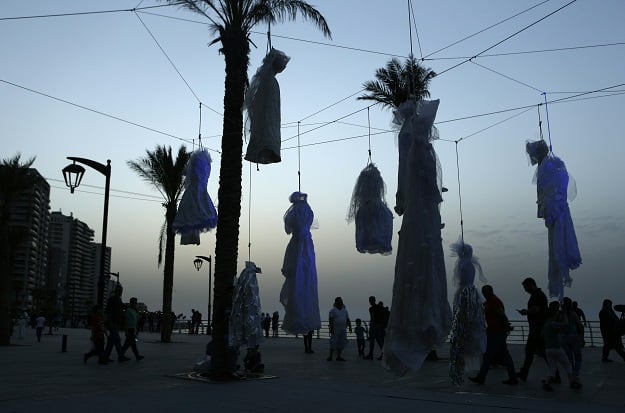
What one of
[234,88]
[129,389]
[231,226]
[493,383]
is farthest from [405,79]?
[129,389]

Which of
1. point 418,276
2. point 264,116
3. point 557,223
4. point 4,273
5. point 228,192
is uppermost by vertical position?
point 264,116

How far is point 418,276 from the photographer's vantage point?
7.50m

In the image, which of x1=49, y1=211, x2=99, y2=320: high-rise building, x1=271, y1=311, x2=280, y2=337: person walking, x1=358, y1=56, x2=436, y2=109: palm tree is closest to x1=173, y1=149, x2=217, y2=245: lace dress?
x1=358, y1=56, x2=436, y2=109: palm tree

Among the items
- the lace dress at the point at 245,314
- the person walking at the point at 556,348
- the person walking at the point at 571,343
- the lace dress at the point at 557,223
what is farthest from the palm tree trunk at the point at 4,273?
the person walking at the point at 571,343

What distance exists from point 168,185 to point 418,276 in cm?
2138

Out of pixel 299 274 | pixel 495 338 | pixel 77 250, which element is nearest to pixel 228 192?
pixel 299 274

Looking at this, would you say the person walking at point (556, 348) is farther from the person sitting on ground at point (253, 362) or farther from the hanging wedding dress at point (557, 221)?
the person sitting on ground at point (253, 362)

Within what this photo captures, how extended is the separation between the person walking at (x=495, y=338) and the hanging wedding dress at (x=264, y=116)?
497 cm

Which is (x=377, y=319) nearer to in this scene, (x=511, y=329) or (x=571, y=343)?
(x=511, y=329)

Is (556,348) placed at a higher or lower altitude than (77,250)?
lower

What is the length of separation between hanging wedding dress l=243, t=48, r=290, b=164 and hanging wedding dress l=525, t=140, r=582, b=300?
22.4ft

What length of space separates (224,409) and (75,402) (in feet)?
7.32

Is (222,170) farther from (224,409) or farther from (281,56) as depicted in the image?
(224,409)

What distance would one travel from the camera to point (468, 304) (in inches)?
374
